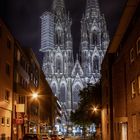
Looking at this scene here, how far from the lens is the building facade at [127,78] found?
29223mm

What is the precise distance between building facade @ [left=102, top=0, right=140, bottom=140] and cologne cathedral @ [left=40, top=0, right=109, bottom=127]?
129664mm

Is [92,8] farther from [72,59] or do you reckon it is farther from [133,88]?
[133,88]

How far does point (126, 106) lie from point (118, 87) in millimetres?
4996

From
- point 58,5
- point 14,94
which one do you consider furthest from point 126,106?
point 58,5

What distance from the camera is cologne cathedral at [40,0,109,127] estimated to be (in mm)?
177000

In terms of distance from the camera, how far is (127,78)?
33875mm

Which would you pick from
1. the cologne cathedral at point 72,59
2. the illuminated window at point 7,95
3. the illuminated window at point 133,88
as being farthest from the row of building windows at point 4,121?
the cologne cathedral at point 72,59

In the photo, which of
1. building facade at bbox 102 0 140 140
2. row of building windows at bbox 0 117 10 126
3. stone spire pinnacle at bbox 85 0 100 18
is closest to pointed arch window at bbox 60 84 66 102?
stone spire pinnacle at bbox 85 0 100 18

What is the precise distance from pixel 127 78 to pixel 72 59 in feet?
492

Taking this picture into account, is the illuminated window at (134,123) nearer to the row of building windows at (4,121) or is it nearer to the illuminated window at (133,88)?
the illuminated window at (133,88)

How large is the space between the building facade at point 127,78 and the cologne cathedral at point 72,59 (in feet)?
425

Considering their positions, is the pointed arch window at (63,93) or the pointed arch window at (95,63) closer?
the pointed arch window at (63,93)

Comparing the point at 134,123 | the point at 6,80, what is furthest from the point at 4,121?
the point at 134,123

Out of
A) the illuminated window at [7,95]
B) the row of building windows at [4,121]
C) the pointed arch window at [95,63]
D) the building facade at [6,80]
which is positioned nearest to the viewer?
the building facade at [6,80]
